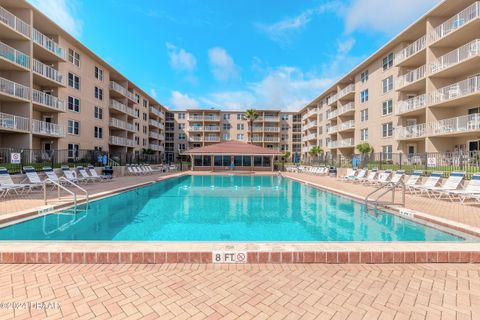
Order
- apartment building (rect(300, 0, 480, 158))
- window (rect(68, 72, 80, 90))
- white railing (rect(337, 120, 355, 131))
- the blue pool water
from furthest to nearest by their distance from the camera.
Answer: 1. white railing (rect(337, 120, 355, 131))
2. window (rect(68, 72, 80, 90))
3. apartment building (rect(300, 0, 480, 158))
4. the blue pool water

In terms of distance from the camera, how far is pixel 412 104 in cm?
2173

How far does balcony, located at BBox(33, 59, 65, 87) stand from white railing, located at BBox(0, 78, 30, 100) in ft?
5.61

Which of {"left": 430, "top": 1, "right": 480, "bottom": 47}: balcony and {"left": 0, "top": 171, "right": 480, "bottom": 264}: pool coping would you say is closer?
{"left": 0, "top": 171, "right": 480, "bottom": 264}: pool coping

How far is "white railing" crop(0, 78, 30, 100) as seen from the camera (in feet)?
56.0

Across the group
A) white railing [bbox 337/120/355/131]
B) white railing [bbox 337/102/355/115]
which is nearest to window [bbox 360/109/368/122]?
white railing [bbox 337/102/355/115]

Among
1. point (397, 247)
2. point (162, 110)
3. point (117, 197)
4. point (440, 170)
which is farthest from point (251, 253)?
point (162, 110)

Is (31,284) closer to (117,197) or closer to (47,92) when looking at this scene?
(117,197)

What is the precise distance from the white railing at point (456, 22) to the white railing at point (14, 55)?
31282mm

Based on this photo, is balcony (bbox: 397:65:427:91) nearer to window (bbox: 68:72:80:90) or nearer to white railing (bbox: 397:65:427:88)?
white railing (bbox: 397:65:427:88)

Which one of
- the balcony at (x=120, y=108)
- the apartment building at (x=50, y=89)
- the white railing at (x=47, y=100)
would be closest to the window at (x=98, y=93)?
the apartment building at (x=50, y=89)

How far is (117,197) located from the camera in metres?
12.1

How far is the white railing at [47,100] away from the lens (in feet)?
64.8

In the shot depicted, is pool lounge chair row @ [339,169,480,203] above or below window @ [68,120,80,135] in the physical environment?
below

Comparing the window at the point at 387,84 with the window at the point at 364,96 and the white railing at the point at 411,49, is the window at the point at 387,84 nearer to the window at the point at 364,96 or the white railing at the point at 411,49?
the white railing at the point at 411,49
